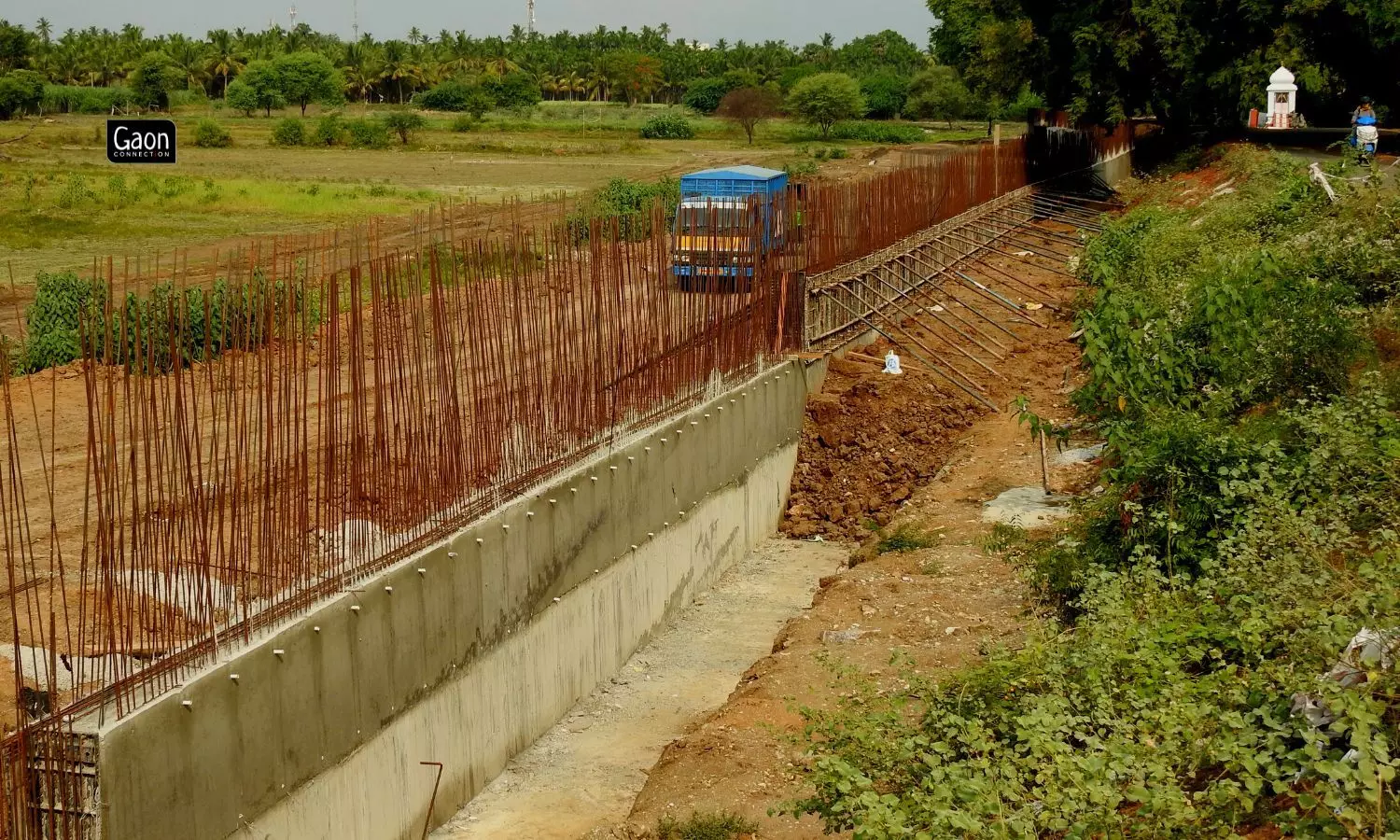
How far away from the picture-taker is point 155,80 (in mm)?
92250

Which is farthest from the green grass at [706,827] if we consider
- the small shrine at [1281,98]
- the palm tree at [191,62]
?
the palm tree at [191,62]

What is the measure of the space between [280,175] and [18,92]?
78.7 feet

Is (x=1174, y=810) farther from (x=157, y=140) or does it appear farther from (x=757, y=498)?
(x=157, y=140)

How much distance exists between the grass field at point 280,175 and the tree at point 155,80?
7.87 feet

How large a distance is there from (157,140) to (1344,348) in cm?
5255

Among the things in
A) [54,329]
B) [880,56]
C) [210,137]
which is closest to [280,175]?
[210,137]

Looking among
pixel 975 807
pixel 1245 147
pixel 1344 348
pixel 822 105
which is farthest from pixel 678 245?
pixel 822 105

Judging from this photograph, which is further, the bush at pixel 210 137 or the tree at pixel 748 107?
the tree at pixel 748 107

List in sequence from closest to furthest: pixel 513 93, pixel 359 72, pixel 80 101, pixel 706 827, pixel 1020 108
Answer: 1. pixel 706 827
2. pixel 80 101
3. pixel 1020 108
4. pixel 513 93
5. pixel 359 72

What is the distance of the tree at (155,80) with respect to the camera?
8906cm

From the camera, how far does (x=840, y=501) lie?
17844 mm

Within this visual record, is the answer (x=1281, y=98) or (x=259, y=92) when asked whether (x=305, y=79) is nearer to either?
(x=259, y=92)

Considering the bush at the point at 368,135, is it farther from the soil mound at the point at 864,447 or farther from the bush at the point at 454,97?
the soil mound at the point at 864,447

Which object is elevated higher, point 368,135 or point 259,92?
point 259,92
